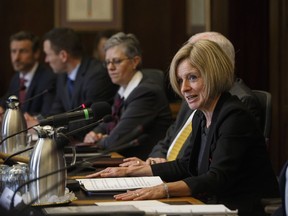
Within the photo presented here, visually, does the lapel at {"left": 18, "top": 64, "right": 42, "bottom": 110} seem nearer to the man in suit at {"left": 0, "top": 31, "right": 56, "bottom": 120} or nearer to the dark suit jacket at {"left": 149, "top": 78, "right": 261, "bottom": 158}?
the man in suit at {"left": 0, "top": 31, "right": 56, "bottom": 120}

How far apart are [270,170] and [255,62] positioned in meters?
3.02

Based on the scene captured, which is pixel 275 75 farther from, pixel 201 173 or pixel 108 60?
pixel 201 173

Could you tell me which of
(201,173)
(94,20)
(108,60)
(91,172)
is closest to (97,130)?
(108,60)

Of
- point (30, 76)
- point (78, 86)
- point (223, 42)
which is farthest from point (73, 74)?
point (223, 42)

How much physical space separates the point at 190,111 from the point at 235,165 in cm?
110

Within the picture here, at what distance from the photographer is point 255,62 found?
19.6 feet

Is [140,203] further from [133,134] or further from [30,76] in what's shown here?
[30,76]

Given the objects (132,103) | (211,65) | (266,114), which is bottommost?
(132,103)

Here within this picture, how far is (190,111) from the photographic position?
4.00 meters

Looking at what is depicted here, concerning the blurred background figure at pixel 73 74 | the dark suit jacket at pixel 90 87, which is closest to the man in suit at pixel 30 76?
the blurred background figure at pixel 73 74

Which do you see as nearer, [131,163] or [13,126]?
[131,163]

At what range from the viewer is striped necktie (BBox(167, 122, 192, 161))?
3.88 metres

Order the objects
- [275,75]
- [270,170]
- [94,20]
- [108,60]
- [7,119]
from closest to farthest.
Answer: [270,170] < [7,119] < [108,60] < [275,75] < [94,20]

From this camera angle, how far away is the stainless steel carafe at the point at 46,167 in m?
2.62
